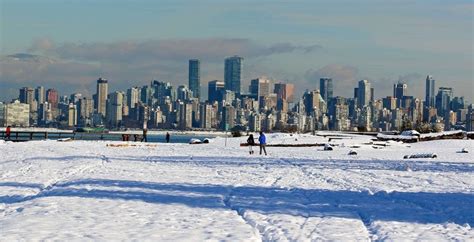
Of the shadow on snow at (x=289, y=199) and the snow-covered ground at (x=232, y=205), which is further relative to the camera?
the shadow on snow at (x=289, y=199)

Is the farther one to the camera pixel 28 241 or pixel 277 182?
pixel 277 182

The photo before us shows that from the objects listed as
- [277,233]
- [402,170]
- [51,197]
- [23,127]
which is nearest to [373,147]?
[402,170]

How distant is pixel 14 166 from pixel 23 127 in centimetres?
17223

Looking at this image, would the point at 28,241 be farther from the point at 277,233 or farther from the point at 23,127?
the point at 23,127

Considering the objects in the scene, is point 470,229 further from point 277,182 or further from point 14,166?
point 14,166

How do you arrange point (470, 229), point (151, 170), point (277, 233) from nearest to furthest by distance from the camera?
point (277, 233)
point (470, 229)
point (151, 170)

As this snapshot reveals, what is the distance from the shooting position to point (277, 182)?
23.1m

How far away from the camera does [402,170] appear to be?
3000 cm

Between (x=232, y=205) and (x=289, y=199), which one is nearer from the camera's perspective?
(x=232, y=205)

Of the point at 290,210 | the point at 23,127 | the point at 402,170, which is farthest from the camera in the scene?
the point at 23,127

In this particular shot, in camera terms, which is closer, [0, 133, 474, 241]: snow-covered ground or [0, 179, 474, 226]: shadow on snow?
[0, 133, 474, 241]: snow-covered ground

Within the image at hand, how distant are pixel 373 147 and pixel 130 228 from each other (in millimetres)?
48860

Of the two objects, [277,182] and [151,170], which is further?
[151,170]

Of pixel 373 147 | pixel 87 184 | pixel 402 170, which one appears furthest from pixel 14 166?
pixel 373 147
